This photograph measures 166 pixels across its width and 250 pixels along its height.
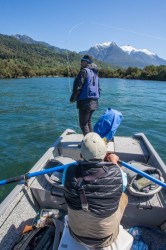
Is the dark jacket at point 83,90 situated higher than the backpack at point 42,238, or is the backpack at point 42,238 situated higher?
the dark jacket at point 83,90

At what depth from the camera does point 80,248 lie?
2.48 meters

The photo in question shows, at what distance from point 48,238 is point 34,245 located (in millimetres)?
193

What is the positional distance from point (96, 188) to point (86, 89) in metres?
3.21

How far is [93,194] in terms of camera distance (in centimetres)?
220

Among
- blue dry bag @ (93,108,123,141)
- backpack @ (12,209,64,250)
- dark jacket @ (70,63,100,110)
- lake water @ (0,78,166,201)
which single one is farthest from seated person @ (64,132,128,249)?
lake water @ (0,78,166,201)

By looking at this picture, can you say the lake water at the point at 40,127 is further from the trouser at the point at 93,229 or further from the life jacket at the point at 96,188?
the life jacket at the point at 96,188

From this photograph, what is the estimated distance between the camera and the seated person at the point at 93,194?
221cm

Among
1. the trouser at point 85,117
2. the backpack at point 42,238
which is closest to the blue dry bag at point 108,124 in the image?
the trouser at point 85,117

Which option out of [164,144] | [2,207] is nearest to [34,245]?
[2,207]

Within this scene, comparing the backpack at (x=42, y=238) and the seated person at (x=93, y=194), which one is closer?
the seated person at (x=93, y=194)

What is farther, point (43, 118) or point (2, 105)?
point (2, 105)

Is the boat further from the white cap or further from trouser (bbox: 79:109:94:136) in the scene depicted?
the white cap

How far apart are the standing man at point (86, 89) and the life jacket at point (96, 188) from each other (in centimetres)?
295

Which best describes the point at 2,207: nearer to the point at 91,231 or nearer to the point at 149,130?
the point at 91,231
